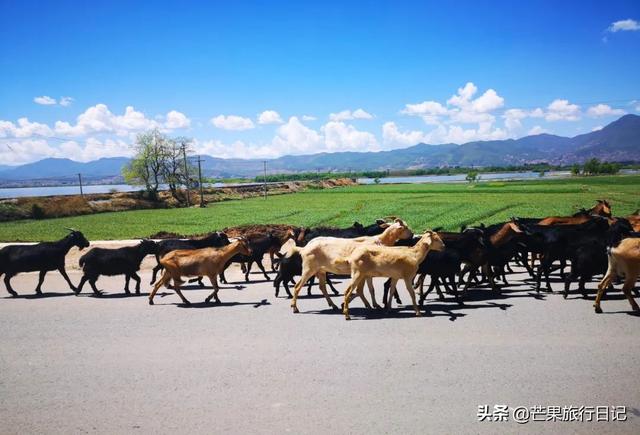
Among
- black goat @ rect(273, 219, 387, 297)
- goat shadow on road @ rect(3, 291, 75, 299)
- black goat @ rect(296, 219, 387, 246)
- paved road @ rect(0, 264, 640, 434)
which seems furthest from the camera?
black goat @ rect(296, 219, 387, 246)

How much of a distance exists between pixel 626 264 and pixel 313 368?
6.78 m

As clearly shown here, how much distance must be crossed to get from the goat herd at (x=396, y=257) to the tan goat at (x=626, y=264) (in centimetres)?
2

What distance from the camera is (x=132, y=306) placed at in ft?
37.7

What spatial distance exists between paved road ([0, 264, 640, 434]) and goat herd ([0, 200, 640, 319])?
0.78m

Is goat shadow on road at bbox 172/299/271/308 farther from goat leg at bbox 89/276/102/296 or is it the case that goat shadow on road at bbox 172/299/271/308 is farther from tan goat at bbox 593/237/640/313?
tan goat at bbox 593/237/640/313

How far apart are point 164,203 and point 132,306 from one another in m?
52.8

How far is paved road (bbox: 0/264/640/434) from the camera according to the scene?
5695 mm

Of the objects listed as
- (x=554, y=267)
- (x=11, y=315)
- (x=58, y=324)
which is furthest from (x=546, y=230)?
(x=11, y=315)

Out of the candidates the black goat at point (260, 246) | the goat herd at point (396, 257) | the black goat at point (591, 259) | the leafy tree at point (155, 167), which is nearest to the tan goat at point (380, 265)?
the goat herd at point (396, 257)

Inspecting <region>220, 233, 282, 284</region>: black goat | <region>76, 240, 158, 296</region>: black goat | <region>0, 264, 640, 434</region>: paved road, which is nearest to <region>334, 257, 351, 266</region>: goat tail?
<region>0, 264, 640, 434</region>: paved road

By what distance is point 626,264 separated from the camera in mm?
9320

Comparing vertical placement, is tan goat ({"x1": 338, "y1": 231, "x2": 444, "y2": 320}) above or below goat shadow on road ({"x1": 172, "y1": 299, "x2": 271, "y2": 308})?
above

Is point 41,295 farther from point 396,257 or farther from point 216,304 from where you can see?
point 396,257

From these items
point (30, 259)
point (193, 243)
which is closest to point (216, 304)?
point (193, 243)
